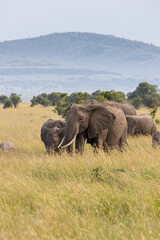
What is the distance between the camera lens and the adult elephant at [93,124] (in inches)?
450

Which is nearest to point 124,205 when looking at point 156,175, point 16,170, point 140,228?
point 140,228

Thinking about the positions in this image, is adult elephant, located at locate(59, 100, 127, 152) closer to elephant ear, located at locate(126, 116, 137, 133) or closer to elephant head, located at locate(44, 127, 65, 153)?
elephant head, located at locate(44, 127, 65, 153)

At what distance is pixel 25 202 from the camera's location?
798 centimetres

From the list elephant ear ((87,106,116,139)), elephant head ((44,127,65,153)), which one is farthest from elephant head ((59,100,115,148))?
elephant head ((44,127,65,153))

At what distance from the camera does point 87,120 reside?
11.9 m

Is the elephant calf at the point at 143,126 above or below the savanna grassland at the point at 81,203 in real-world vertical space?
below

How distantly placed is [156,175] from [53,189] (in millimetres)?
2727

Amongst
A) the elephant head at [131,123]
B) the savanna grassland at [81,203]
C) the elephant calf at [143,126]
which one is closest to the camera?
the savanna grassland at [81,203]

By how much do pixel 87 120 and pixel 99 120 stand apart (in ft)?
1.55

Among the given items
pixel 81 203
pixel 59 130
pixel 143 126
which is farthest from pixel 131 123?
pixel 81 203

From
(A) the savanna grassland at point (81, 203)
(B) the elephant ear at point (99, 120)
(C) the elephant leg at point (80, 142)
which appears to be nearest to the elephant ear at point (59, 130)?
(C) the elephant leg at point (80, 142)

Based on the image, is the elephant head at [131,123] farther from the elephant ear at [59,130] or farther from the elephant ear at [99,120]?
the elephant ear at [99,120]

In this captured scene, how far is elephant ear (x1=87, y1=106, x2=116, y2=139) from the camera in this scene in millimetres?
12070

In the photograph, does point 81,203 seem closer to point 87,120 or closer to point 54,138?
point 87,120
